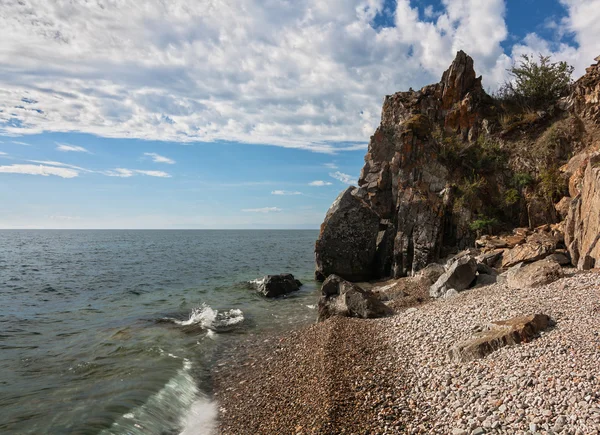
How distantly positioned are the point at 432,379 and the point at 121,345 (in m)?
13.6

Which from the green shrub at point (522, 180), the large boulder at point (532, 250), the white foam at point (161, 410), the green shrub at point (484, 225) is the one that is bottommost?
the white foam at point (161, 410)

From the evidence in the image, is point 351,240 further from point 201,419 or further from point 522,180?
point 201,419

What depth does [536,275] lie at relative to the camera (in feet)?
52.8

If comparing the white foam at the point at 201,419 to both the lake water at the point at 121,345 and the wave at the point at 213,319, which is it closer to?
the lake water at the point at 121,345

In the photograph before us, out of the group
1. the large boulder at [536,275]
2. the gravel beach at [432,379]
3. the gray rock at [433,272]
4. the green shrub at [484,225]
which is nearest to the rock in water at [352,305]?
the gravel beach at [432,379]

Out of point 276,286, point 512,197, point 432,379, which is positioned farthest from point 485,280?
point 276,286

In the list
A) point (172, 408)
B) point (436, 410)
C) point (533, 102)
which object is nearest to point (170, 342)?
point (172, 408)

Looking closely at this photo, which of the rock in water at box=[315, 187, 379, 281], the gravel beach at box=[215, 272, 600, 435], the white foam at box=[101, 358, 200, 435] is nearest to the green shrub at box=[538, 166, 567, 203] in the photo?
the rock in water at box=[315, 187, 379, 281]

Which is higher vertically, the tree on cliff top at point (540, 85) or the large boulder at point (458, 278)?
the tree on cliff top at point (540, 85)

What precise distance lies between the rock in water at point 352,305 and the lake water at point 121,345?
1.95 m

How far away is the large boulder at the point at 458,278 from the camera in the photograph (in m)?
19.1

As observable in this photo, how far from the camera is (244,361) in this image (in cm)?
1442

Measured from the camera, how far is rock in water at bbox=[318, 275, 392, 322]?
17.1 m

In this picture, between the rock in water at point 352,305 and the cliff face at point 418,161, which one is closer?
the rock in water at point 352,305
